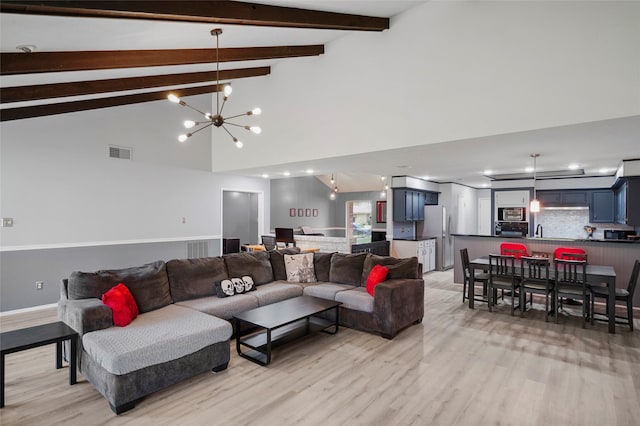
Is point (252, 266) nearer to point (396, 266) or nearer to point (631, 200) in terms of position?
point (396, 266)

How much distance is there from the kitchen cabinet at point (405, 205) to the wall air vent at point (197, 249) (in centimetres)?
464

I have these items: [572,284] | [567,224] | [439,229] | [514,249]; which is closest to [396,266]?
[572,284]

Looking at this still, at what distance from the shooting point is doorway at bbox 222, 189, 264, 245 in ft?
31.8

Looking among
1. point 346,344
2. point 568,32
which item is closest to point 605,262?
point 568,32

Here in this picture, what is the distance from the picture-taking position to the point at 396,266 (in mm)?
4652

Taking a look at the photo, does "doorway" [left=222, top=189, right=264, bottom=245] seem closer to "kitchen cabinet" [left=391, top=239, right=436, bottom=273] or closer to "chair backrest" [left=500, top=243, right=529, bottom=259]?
"kitchen cabinet" [left=391, top=239, right=436, bottom=273]

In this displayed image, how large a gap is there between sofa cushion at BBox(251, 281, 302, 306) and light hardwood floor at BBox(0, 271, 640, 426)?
71 cm

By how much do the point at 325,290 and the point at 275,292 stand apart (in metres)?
0.69

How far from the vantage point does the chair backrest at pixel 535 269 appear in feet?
15.5

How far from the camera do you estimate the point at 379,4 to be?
4121 millimetres

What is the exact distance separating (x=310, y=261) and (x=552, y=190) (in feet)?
22.4

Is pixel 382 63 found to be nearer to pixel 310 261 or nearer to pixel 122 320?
pixel 310 261

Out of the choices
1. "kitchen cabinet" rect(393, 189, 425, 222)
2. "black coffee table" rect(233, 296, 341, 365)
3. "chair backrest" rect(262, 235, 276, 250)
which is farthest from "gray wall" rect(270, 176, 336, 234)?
"black coffee table" rect(233, 296, 341, 365)

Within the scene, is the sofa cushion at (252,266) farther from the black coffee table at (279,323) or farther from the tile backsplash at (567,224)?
the tile backsplash at (567,224)
